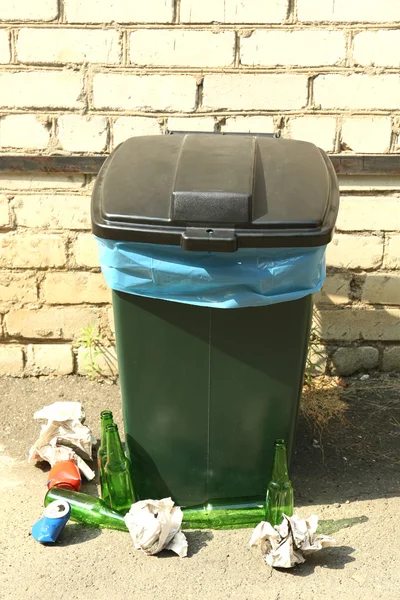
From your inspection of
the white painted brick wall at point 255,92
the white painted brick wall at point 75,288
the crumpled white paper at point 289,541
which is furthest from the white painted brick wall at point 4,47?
the crumpled white paper at point 289,541

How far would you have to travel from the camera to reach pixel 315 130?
4293 millimetres

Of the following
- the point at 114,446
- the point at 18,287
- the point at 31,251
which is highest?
the point at 31,251

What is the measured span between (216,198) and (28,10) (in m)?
1.94

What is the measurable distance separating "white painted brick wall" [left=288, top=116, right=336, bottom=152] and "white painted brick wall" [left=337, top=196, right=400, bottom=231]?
339 mm

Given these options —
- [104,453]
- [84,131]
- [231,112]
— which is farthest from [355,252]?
[104,453]

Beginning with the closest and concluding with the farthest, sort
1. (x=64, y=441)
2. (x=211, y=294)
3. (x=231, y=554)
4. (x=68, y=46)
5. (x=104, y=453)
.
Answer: (x=211, y=294) → (x=231, y=554) → (x=104, y=453) → (x=64, y=441) → (x=68, y=46)

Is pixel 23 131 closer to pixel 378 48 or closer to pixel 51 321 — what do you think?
pixel 51 321

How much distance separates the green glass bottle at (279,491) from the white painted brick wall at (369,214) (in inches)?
63.6

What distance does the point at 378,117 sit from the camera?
4285 millimetres

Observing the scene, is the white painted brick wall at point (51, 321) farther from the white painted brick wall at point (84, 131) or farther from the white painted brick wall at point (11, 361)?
the white painted brick wall at point (84, 131)

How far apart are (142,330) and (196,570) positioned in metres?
0.97

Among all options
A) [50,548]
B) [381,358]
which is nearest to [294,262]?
[50,548]

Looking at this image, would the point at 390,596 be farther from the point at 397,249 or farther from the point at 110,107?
the point at 110,107

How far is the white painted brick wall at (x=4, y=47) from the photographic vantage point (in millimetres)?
4238
